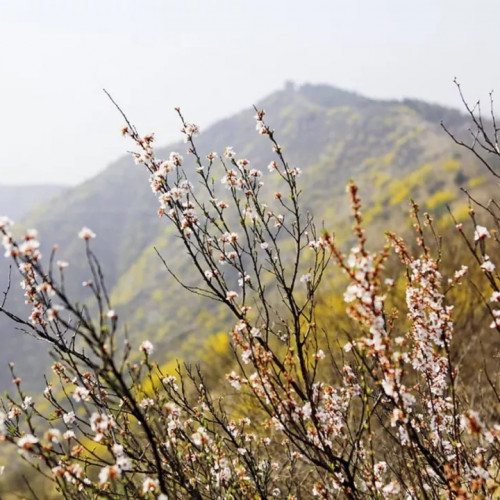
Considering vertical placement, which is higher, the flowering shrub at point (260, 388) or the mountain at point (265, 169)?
the mountain at point (265, 169)

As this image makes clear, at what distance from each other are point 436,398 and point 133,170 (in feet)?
541

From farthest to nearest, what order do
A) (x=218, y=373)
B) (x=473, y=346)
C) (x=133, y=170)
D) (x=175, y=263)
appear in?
(x=133, y=170) < (x=175, y=263) < (x=218, y=373) < (x=473, y=346)

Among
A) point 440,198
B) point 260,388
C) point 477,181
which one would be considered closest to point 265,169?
point 440,198

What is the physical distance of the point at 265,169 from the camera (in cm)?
12606

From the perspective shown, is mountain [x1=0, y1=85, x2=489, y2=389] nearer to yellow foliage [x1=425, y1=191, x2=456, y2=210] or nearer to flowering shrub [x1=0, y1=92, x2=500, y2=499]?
yellow foliage [x1=425, y1=191, x2=456, y2=210]

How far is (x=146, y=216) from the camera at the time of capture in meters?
137

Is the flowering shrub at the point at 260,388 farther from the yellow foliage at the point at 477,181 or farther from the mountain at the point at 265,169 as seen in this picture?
the yellow foliage at the point at 477,181

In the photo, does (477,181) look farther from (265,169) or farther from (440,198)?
(265,169)

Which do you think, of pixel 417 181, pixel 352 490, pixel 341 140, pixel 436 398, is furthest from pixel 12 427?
pixel 341 140

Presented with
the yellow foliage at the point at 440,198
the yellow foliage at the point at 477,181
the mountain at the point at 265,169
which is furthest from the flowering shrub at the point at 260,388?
the yellow foliage at the point at 477,181

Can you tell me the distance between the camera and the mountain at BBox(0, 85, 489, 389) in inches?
2768

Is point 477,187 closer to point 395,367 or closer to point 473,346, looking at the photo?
point 473,346

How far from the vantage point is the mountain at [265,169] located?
7031 centimetres

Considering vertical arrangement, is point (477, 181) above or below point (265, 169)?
below
